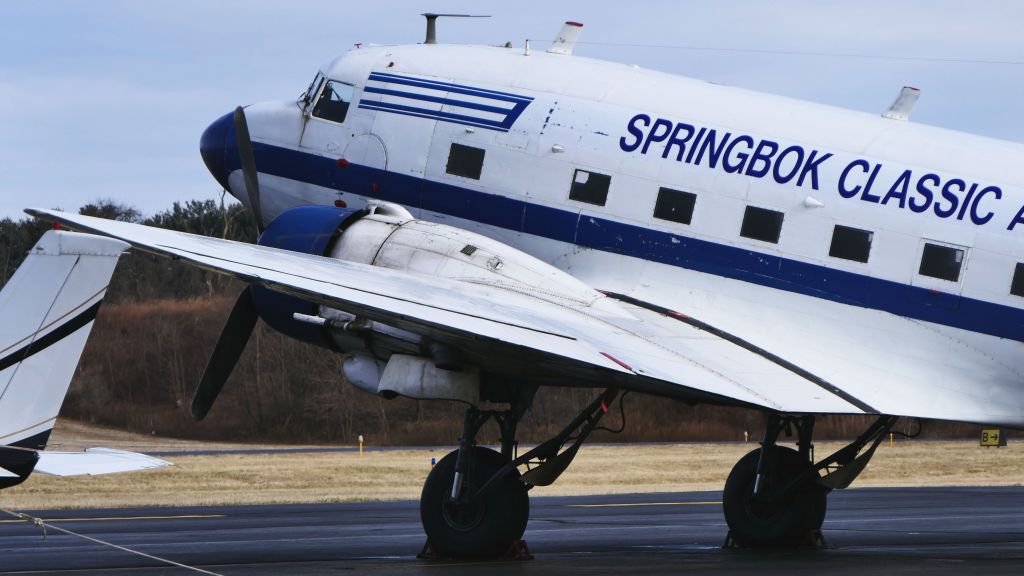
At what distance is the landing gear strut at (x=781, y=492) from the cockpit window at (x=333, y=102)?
7943 mm

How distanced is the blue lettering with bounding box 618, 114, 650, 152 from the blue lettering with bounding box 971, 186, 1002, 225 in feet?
14.5

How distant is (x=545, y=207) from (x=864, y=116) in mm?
4405

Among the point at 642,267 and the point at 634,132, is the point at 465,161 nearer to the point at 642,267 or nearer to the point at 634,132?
the point at 634,132

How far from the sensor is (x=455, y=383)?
1709 centimetres

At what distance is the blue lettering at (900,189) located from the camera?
16.9m

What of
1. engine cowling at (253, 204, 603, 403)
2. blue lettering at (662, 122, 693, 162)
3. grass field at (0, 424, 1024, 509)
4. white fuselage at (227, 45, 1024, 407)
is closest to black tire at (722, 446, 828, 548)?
white fuselage at (227, 45, 1024, 407)

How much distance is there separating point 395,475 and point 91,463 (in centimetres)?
2756

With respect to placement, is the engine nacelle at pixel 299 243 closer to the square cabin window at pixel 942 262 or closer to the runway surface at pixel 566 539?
the runway surface at pixel 566 539

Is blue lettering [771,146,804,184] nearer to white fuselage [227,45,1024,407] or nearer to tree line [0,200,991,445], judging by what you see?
white fuselage [227,45,1024,407]

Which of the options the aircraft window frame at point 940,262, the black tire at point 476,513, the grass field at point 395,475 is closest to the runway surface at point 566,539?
the black tire at point 476,513

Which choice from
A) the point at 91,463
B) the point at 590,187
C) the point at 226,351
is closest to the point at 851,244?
the point at 590,187

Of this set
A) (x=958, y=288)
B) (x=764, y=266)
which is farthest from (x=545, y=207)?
(x=958, y=288)

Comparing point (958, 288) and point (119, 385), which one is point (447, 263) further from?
point (119, 385)

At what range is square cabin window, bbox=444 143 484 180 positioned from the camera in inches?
778
